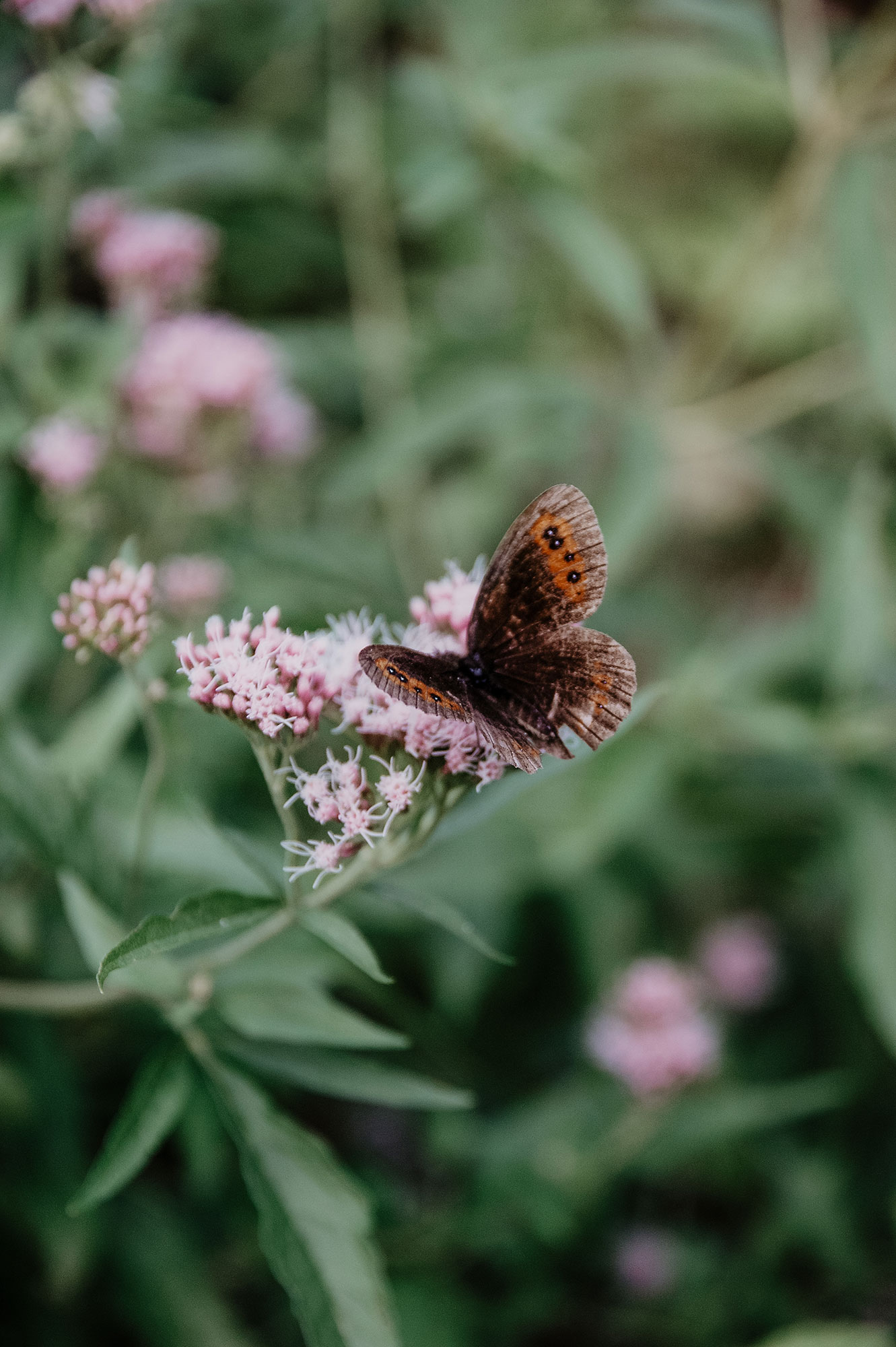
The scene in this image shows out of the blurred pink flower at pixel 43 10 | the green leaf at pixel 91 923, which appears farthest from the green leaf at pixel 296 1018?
the blurred pink flower at pixel 43 10

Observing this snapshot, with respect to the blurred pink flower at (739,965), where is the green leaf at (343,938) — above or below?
above

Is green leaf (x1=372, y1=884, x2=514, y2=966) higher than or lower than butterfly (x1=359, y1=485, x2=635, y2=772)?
lower

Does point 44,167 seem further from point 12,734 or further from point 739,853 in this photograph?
point 739,853

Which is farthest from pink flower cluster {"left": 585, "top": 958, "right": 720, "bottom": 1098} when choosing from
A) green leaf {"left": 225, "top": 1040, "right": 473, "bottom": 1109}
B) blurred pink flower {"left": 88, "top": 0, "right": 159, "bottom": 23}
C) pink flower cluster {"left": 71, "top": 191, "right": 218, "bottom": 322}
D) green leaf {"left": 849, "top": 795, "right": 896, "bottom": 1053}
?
blurred pink flower {"left": 88, "top": 0, "right": 159, "bottom": 23}

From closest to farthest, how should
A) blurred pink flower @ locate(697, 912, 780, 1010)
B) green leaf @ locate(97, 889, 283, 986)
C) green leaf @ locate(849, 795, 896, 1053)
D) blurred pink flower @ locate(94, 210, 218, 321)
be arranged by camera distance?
green leaf @ locate(97, 889, 283, 986) < green leaf @ locate(849, 795, 896, 1053) < blurred pink flower @ locate(94, 210, 218, 321) < blurred pink flower @ locate(697, 912, 780, 1010)

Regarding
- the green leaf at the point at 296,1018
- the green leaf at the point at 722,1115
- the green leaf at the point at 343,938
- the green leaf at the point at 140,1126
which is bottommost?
the green leaf at the point at 722,1115

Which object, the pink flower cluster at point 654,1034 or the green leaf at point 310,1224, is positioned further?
the pink flower cluster at point 654,1034

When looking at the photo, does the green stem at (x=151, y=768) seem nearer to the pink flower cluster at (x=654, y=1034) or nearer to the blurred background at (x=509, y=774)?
the blurred background at (x=509, y=774)

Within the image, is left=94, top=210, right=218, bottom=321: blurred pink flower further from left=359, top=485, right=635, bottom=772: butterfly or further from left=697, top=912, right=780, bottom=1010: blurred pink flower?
left=697, top=912, right=780, bottom=1010: blurred pink flower
